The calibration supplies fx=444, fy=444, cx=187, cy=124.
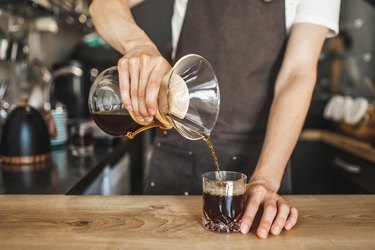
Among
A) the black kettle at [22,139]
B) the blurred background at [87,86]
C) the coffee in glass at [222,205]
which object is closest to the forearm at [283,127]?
the coffee in glass at [222,205]

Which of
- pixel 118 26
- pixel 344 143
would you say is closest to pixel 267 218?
pixel 118 26

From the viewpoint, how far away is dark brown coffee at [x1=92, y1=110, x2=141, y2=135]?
2.94 feet

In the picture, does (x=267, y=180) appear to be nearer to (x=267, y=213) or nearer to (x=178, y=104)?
(x=267, y=213)

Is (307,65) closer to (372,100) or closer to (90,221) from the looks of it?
(90,221)

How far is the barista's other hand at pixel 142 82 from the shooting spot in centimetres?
79

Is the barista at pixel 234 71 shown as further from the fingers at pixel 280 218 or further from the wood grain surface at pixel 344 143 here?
the wood grain surface at pixel 344 143

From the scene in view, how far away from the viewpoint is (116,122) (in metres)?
0.92

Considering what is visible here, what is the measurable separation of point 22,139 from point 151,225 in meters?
1.14

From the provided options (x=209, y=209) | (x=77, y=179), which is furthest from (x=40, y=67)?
(x=209, y=209)

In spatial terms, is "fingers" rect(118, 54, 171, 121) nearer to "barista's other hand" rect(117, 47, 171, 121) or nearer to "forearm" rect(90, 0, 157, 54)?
"barista's other hand" rect(117, 47, 171, 121)

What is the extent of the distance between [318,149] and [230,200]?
246 centimetres

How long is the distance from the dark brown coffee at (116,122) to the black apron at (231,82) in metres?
0.56

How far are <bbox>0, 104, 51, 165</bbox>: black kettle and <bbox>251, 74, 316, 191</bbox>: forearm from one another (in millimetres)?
1027

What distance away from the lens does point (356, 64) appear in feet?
10.9
